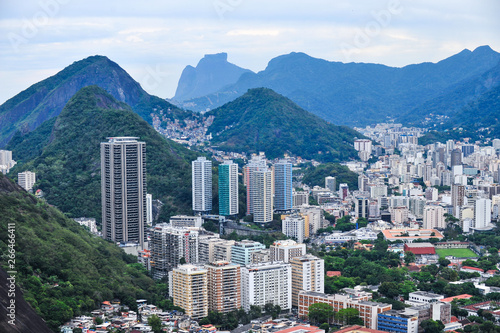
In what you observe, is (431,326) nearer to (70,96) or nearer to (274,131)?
(274,131)

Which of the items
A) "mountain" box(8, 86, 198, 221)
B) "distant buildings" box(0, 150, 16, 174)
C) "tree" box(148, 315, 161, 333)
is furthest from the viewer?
"distant buildings" box(0, 150, 16, 174)

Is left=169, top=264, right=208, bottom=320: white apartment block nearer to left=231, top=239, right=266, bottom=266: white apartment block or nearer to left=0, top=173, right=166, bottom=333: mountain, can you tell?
left=0, top=173, right=166, bottom=333: mountain

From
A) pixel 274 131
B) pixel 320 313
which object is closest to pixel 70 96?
pixel 274 131

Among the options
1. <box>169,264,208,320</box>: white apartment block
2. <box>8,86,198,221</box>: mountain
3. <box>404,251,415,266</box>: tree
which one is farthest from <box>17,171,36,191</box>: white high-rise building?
<box>169,264,208,320</box>: white apartment block

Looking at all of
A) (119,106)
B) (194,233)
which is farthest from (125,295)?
(119,106)

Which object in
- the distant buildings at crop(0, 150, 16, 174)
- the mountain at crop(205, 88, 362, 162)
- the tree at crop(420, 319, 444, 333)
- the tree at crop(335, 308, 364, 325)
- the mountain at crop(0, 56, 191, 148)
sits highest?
the mountain at crop(0, 56, 191, 148)

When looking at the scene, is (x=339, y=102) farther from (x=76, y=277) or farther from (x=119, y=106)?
(x=76, y=277)

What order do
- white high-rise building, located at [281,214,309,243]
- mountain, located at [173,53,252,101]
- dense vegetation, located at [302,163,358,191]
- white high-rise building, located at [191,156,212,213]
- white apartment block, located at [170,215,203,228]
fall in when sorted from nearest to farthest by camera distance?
white apartment block, located at [170,215,203,228]
white high-rise building, located at [281,214,309,243]
white high-rise building, located at [191,156,212,213]
dense vegetation, located at [302,163,358,191]
mountain, located at [173,53,252,101]
